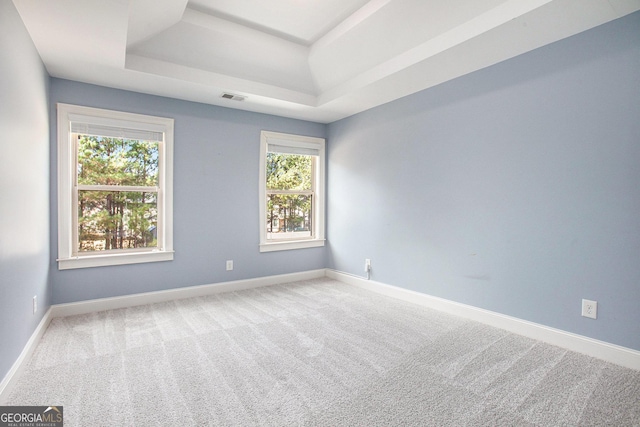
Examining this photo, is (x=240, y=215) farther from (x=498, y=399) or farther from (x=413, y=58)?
(x=498, y=399)

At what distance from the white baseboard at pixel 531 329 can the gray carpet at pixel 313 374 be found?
0.08 meters

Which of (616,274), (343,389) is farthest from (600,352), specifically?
(343,389)

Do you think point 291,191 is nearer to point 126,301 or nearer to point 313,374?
point 126,301

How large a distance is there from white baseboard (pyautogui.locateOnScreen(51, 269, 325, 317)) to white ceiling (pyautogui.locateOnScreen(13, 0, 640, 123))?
7.37ft

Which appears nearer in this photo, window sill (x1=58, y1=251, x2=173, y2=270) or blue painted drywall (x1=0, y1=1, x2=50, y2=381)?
blue painted drywall (x1=0, y1=1, x2=50, y2=381)

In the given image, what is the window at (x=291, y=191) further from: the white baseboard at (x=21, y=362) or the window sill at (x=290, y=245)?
the white baseboard at (x=21, y=362)

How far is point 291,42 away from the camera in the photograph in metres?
3.49

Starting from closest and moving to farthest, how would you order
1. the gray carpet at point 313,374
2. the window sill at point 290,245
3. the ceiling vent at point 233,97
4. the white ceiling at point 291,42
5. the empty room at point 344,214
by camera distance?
1. the gray carpet at point 313,374
2. the empty room at point 344,214
3. the white ceiling at point 291,42
4. the ceiling vent at point 233,97
5. the window sill at point 290,245

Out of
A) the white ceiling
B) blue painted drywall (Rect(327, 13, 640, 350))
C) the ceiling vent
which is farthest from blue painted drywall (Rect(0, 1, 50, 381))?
blue painted drywall (Rect(327, 13, 640, 350))

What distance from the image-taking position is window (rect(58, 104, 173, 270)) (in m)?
3.21

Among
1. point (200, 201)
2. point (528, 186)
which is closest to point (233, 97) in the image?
point (200, 201)

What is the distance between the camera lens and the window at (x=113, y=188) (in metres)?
3.21

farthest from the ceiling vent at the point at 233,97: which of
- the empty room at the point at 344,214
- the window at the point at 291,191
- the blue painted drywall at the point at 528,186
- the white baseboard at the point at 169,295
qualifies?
the white baseboard at the point at 169,295

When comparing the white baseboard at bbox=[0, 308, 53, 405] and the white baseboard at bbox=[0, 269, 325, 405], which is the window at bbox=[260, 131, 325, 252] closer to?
the white baseboard at bbox=[0, 269, 325, 405]
